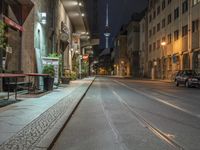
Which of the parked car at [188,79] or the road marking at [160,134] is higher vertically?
the parked car at [188,79]

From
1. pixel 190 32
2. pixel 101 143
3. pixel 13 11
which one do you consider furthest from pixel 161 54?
pixel 101 143

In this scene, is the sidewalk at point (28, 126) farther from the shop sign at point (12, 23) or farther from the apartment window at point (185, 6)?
the apartment window at point (185, 6)

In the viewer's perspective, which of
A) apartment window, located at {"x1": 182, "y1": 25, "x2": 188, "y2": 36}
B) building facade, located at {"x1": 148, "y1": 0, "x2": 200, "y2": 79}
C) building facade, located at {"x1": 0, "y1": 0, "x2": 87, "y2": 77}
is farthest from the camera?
apartment window, located at {"x1": 182, "y1": 25, "x2": 188, "y2": 36}

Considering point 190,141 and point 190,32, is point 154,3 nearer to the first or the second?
point 190,32

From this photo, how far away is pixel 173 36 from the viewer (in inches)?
2685

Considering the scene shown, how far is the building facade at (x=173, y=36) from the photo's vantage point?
54.8 metres

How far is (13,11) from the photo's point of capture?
2714 cm

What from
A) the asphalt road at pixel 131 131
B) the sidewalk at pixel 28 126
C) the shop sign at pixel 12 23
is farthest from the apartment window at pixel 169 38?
the sidewalk at pixel 28 126

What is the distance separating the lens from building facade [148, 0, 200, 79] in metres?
54.8

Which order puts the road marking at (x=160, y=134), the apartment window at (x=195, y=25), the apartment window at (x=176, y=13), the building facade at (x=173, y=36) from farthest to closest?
the apartment window at (x=176, y=13)
the building facade at (x=173, y=36)
the apartment window at (x=195, y=25)
the road marking at (x=160, y=134)

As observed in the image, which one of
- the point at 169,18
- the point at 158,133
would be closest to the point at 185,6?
the point at 169,18

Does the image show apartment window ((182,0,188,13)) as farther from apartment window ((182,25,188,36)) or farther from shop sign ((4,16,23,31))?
shop sign ((4,16,23,31))

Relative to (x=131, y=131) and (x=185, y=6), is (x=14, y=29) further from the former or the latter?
(x=185, y=6)

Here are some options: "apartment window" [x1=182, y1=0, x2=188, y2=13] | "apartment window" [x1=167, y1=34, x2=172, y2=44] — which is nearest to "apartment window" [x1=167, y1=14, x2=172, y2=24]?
"apartment window" [x1=167, y1=34, x2=172, y2=44]
